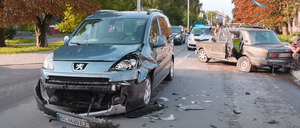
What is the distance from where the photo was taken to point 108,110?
14.7ft

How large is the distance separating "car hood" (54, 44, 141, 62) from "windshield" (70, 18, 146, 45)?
0.34 meters

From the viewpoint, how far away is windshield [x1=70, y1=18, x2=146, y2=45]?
5688 millimetres

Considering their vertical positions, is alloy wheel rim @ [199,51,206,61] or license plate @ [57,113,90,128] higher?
alloy wheel rim @ [199,51,206,61]

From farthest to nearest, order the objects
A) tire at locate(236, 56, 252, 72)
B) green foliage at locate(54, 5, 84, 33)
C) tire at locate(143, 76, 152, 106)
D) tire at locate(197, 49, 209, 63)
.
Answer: green foliage at locate(54, 5, 84, 33), tire at locate(197, 49, 209, 63), tire at locate(236, 56, 252, 72), tire at locate(143, 76, 152, 106)

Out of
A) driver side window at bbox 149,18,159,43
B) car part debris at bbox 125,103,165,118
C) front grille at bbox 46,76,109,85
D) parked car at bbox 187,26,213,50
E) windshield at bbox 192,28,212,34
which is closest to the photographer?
front grille at bbox 46,76,109,85

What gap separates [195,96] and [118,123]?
2.46 m

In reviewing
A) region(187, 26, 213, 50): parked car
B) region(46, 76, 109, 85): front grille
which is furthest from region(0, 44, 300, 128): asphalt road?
region(187, 26, 213, 50): parked car

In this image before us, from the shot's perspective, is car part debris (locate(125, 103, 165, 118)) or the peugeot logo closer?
the peugeot logo

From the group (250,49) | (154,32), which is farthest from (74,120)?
(250,49)

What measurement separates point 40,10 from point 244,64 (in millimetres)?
13292

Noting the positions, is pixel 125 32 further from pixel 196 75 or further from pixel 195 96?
pixel 196 75

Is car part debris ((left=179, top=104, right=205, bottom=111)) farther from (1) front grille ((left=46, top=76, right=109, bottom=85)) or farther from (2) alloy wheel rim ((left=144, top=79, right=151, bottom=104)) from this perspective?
(1) front grille ((left=46, top=76, right=109, bottom=85))

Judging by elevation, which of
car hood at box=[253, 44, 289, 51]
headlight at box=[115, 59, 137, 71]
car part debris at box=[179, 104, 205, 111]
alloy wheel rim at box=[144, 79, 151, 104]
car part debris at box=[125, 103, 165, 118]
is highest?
car hood at box=[253, 44, 289, 51]

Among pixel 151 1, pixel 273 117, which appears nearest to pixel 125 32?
pixel 273 117
